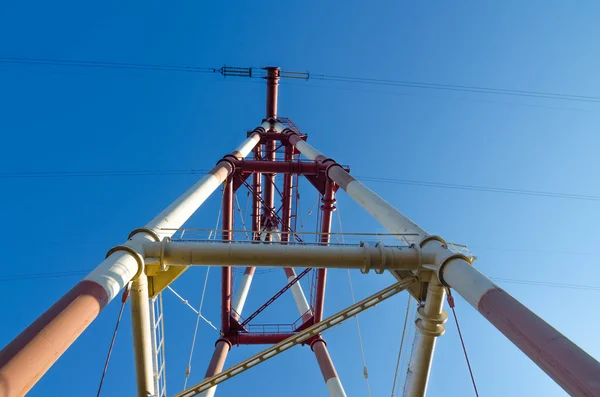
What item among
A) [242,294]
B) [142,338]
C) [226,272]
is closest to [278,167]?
[226,272]

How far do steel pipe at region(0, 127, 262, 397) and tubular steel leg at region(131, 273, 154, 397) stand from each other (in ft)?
2.52

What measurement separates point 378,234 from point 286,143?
42.8ft

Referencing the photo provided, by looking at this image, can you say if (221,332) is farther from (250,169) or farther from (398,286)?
(398,286)

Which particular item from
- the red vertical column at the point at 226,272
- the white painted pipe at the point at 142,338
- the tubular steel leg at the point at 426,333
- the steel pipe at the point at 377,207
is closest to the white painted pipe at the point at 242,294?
the red vertical column at the point at 226,272

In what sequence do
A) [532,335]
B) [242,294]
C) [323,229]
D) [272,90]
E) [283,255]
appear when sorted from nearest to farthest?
[532,335], [283,255], [323,229], [242,294], [272,90]

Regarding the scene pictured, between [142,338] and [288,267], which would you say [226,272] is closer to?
[288,267]

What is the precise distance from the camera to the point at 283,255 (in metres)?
7.37

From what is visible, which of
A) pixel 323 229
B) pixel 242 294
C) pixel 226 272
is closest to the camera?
pixel 226 272

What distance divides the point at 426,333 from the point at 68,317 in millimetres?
6037

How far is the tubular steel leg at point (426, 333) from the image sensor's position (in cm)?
756

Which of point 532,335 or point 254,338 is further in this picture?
point 254,338

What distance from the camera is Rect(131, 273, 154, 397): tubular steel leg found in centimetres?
729

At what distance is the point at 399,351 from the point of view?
341 inches

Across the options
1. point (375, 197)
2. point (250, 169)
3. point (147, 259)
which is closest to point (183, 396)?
point (147, 259)
